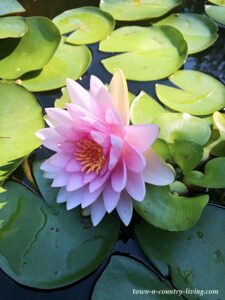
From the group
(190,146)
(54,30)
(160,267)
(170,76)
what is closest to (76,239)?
(160,267)

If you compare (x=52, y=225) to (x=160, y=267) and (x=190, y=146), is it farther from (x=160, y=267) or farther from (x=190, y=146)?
(x=190, y=146)

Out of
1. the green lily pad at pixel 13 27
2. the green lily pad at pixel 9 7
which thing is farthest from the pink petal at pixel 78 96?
the green lily pad at pixel 9 7

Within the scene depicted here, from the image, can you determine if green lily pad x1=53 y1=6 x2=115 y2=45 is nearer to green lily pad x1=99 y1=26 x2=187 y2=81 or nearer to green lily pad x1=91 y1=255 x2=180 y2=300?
green lily pad x1=99 y1=26 x2=187 y2=81

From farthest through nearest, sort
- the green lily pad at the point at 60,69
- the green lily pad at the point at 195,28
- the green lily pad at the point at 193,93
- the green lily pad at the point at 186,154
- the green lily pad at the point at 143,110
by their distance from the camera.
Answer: the green lily pad at the point at 195,28, the green lily pad at the point at 60,69, the green lily pad at the point at 193,93, the green lily pad at the point at 143,110, the green lily pad at the point at 186,154

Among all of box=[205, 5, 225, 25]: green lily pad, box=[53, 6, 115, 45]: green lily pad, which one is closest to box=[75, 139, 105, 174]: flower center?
box=[53, 6, 115, 45]: green lily pad

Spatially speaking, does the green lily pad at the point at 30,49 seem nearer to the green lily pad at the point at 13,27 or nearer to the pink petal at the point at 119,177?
the green lily pad at the point at 13,27
